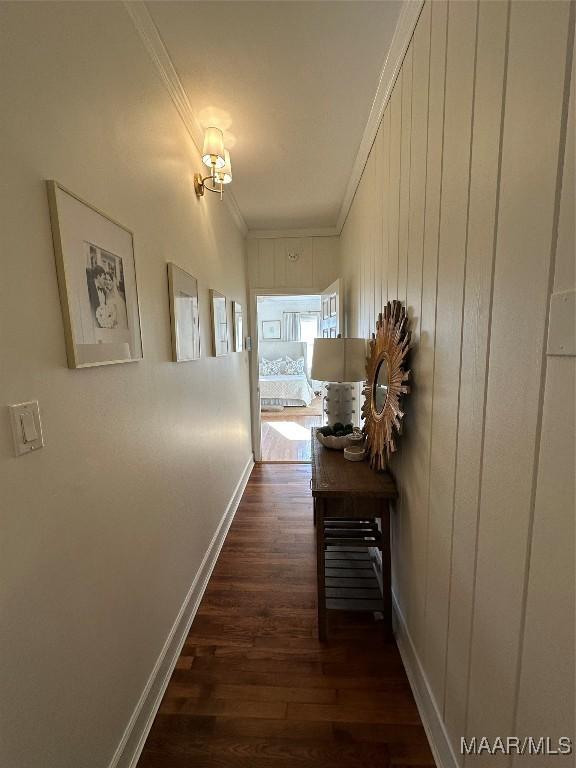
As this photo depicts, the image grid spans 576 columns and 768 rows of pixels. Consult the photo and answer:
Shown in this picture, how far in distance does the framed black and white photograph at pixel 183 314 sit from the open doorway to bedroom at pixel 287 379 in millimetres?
2382

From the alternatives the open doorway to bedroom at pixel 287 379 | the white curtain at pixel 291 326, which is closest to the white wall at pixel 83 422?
the open doorway to bedroom at pixel 287 379

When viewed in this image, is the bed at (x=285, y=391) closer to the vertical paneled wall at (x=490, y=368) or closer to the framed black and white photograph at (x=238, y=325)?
the framed black and white photograph at (x=238, y=325)

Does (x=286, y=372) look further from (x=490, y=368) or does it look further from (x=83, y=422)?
(x=490, y=368)

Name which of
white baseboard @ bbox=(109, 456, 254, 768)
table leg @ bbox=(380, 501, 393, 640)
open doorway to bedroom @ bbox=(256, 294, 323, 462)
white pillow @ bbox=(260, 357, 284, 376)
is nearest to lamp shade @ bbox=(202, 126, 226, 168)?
table leg @ bbox=(380, 501, 393, 640)

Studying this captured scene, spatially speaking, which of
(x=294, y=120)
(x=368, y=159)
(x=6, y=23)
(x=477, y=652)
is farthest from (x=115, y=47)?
(x=477, y=652)

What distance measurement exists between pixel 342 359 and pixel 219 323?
97cm

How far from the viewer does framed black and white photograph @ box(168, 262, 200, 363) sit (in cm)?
147

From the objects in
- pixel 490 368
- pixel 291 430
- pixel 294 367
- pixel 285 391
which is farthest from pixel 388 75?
pixel 294 367

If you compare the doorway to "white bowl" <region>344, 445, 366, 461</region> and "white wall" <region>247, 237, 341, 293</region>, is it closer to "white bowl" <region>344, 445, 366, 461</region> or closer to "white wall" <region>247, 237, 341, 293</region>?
"white wall" <region>247, 237, 341, 293</region>

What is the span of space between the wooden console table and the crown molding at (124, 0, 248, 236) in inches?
76.3

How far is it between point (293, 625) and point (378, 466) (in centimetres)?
92

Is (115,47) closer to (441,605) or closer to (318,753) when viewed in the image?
(441,605)

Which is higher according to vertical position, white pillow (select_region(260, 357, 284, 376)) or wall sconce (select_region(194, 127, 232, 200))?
wall sconce (select_region(194, 127, 232, 200))

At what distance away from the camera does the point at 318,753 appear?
110 cm
